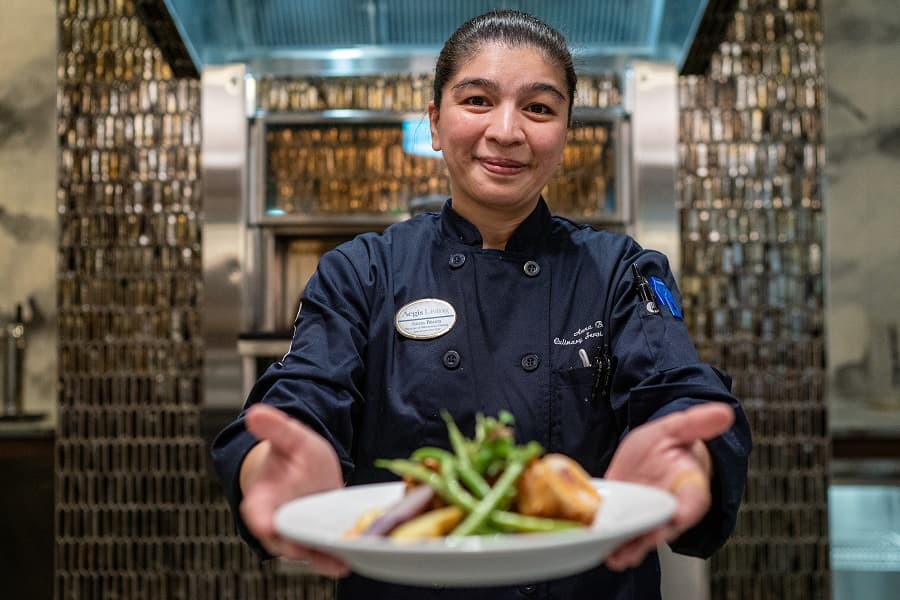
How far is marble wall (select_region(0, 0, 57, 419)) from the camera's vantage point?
11.3ft

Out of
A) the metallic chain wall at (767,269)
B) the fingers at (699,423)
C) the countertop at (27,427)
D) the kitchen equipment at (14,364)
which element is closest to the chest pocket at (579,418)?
the fingers at (699,423)

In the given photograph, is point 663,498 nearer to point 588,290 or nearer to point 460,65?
point 588,290

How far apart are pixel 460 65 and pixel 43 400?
2.66 metres

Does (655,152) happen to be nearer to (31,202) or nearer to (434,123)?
(434,123)

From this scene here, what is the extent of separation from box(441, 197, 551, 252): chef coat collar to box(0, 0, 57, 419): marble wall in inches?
96.4

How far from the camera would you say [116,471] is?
10.9 feet

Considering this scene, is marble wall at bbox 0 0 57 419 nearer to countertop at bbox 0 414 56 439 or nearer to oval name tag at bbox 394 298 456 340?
countertop at bbox 0 414 56 439

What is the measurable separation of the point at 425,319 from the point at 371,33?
7.52 ft

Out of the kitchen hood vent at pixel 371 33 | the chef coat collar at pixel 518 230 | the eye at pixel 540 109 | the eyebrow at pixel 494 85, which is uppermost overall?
the kitchen hood vent at pixel 371 33

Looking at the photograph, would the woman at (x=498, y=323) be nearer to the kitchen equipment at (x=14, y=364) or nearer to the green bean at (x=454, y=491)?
the green bean at (x=454, y=491)

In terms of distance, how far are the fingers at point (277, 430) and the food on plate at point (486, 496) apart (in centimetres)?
10

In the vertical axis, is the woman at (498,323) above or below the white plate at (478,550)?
above

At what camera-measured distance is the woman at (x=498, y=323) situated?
1269mm

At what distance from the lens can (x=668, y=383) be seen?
1.21 meters
